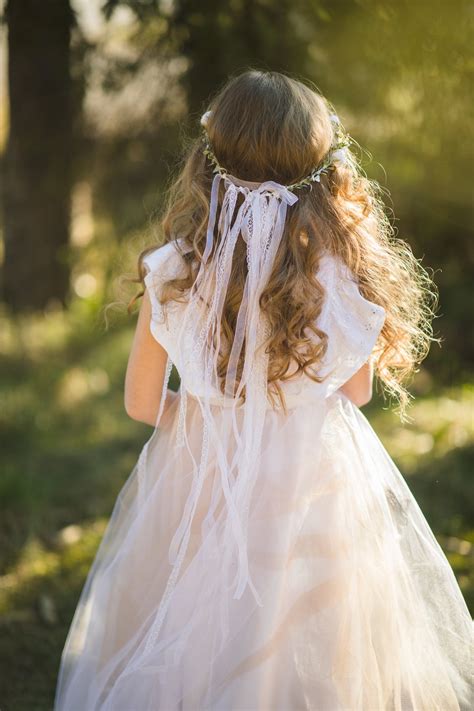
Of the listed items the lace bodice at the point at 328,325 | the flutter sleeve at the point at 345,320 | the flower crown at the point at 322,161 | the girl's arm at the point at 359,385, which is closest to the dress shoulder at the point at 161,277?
the lace bodice at the point at 328,325

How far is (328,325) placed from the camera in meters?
1.85

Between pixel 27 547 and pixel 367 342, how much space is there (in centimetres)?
204

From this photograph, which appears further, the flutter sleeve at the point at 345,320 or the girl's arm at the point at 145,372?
the girl's arm at the point at 145,372

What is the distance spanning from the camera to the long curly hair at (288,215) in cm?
179

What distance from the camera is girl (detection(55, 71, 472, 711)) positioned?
5.92 ft

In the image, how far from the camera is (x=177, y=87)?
15.9 ft

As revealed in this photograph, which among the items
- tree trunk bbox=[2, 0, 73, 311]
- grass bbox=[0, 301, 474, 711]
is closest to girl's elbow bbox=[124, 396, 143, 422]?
grass bbox=[0, 301, 474, 711]

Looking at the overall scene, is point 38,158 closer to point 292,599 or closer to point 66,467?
point 66,467

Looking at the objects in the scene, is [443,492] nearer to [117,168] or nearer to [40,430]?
[40,430]

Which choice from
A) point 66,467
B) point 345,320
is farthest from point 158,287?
point 66,467

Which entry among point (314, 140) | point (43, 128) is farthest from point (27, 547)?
point (43, 128)

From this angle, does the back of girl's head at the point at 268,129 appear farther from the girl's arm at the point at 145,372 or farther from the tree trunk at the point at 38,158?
the tree trunk at the point at 38,158

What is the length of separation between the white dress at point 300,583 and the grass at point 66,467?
2.38ft

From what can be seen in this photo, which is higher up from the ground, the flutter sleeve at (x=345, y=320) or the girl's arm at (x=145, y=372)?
the flutter sleeve at (x=345, y=320)
